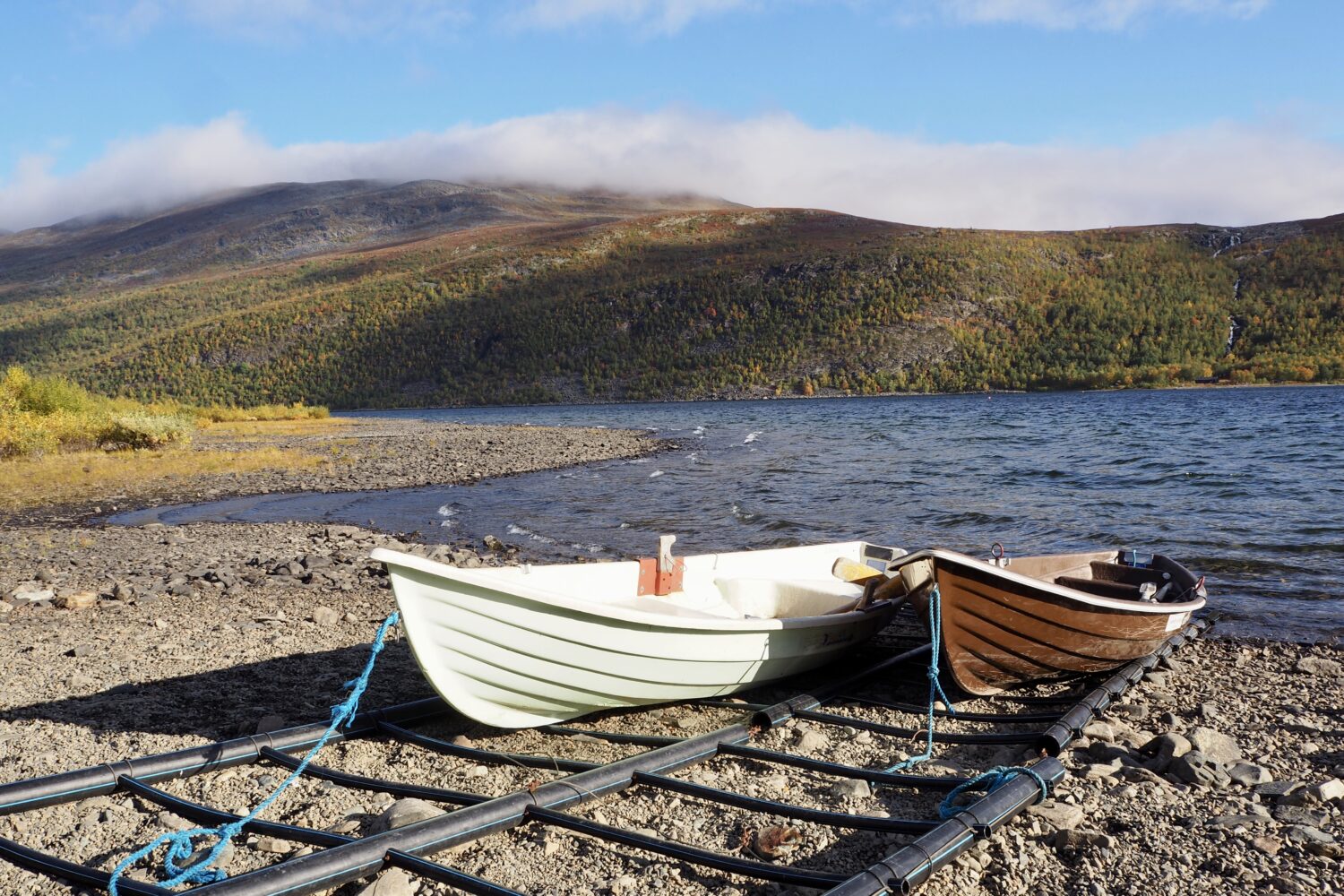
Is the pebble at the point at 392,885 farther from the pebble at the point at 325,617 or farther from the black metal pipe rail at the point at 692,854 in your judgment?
the pebble at the point at 325,617

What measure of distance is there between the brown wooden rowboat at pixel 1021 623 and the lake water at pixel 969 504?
10.3ft

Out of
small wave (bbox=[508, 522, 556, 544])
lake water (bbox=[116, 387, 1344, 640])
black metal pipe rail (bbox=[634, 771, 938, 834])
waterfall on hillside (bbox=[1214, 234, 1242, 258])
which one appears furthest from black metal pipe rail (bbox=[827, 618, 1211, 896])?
waterfall on hillside (bbox=[1214, 234, 1242, 258])

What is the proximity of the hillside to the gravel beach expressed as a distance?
97419 millimetres

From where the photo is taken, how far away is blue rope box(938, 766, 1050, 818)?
4.59 metres

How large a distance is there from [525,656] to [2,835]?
2.82 m

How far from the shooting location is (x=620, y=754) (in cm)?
568

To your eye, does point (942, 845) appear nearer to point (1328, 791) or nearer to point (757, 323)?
point (1328, 791)

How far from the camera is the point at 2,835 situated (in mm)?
4387

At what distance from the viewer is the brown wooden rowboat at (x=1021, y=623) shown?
20.1 feet

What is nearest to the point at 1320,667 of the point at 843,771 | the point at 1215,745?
the point at 1215,745

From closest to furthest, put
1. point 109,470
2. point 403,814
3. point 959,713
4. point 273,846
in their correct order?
point 273,846
point 403,814
point 959,713
point 109,470

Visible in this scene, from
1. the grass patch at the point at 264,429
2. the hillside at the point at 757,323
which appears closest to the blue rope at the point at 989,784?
the grass patch at the point at 264,429

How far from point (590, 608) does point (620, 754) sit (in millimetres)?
1181

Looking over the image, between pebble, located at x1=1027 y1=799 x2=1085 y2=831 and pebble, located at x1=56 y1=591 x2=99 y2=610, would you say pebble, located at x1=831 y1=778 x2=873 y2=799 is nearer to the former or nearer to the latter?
pebble, located at x1=1027 y1=799 x2=1085 y2=831
